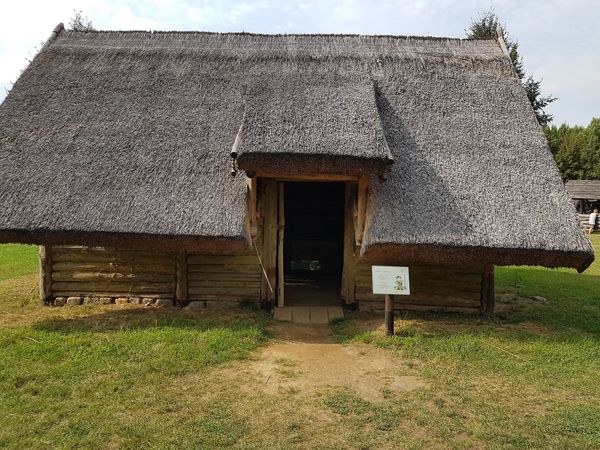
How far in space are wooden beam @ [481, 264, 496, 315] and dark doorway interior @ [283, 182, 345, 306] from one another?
494 centimetres

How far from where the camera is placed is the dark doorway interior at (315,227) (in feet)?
44.6

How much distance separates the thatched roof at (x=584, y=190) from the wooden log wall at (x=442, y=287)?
28664mm

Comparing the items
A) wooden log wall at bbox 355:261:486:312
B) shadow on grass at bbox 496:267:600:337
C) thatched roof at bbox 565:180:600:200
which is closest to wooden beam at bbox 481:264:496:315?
wooden log wall at bbox 355:261:486:312

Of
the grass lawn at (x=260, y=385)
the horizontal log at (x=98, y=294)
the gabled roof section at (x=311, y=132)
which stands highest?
the gabled roof section at (x=311, y=132)

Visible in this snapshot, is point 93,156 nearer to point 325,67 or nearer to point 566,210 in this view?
point 325,67

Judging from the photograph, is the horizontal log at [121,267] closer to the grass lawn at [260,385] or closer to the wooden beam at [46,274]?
the wooden beam at [46,274]

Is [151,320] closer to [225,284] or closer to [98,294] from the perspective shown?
[225,284]

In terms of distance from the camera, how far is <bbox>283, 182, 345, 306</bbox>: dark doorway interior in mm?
13586

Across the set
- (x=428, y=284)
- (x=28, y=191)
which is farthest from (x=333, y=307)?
(x=28, y=191)

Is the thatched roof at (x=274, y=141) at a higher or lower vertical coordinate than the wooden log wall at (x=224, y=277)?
higher

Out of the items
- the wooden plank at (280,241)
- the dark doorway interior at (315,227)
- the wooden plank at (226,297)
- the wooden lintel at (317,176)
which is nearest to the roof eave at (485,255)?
the wooden lintel at (317,176)

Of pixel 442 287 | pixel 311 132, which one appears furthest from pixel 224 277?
pixel 442 287

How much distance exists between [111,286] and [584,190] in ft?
111

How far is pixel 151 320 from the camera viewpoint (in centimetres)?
775
